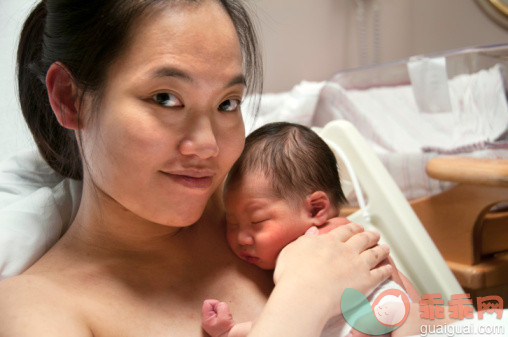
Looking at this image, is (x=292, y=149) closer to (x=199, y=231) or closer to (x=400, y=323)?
(x=199, y=231)

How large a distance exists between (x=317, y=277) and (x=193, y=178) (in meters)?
0.29

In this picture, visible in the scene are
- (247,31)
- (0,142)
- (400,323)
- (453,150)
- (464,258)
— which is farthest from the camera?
(453,150)

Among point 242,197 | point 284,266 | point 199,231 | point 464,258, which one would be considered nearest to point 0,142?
point 199,231

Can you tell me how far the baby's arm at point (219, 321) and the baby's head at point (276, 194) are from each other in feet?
0.52

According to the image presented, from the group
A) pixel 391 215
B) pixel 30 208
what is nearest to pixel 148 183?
pixel 30 208

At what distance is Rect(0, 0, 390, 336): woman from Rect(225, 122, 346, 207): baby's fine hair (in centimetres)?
11

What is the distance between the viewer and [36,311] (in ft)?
2.60

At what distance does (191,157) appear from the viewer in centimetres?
88

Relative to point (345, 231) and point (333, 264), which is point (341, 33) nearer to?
point (345, 231)

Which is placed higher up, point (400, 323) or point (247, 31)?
point (247, 31)

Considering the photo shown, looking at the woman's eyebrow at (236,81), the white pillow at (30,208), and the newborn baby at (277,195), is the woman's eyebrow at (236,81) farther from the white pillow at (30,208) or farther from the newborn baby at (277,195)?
the white pillow at (30,208)

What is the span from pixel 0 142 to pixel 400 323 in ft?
3.88

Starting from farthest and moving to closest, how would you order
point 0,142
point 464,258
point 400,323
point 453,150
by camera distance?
point 453,150 → point 464,258 → point 0,142 → point 400,323

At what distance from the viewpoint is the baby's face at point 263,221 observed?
1049 millimetres
